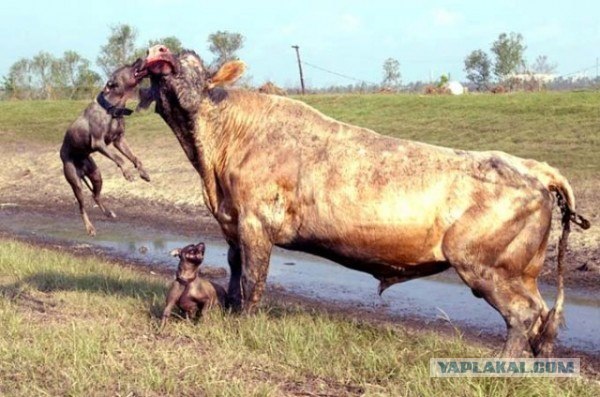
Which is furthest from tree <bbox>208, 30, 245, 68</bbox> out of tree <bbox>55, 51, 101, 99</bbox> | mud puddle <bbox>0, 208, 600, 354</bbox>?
mud puddle <bbox>0, 208, 600, 354</bbox>

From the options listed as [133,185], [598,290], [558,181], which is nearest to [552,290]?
[598,290]

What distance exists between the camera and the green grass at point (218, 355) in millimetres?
5898

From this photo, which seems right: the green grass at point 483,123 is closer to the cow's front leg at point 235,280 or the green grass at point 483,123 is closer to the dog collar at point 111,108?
the dog collar at point 111,108

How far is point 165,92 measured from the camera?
7.73 m

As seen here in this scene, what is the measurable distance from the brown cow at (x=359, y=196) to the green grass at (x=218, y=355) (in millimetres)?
503

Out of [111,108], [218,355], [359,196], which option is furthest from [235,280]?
[111,108]

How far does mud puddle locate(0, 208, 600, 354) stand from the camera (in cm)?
1009

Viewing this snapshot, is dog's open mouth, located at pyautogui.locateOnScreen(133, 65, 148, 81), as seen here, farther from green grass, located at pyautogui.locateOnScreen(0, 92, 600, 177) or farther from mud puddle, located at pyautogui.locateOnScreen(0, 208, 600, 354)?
green grass, located at pyautogui.locateOnScreen(0, 92, 600, 177)

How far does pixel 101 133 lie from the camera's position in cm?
1045

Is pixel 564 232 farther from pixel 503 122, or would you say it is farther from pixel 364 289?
pixel 503 122

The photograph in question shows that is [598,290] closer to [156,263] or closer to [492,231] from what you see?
[492,231]

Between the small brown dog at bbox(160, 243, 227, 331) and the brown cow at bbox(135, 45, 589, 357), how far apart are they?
0.31 metres

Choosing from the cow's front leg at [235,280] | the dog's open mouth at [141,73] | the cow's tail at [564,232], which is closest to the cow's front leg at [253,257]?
the cow's front leg at [235,280]

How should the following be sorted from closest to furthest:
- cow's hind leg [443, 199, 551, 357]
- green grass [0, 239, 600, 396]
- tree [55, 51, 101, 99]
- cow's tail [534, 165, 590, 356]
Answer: green grass [0, 239, 600, 396]
cow's hind leg [443, 199, 551, 357]
cow's tail [534, 165, 590, 356]
tree [55, 51, 101, 99]
